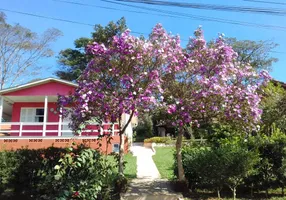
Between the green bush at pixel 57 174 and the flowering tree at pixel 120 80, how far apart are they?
1138 millimetres

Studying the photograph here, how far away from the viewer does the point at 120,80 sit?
6.98 m

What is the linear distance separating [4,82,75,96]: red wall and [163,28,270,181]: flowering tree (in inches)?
504

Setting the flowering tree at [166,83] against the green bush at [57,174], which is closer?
the green bush at [57,174]

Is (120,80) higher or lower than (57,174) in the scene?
higher

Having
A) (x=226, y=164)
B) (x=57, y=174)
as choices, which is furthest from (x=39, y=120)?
(x=226, y=164)

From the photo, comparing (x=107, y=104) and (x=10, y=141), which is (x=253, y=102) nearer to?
(x=107, y=104)

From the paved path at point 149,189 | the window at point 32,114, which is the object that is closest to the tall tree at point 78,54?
the window at point 32,114

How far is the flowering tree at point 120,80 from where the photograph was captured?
6.79 metres

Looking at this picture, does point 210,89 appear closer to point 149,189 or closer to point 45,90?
point 149,189

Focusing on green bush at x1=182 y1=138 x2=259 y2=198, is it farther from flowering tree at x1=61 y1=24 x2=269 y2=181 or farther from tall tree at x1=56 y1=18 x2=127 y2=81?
tall tree at x1=56 y1=18 x2=127 y2=81

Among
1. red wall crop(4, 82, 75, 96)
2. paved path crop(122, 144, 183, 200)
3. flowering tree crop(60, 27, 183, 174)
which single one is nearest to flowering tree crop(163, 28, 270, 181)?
flowering tree crop(60, 27, 183, 174)

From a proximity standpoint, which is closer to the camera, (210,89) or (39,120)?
(210,89)

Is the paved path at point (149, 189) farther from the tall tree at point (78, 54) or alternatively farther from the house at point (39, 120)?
the tall tree at point (78, 54)

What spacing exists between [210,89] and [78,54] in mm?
34830
